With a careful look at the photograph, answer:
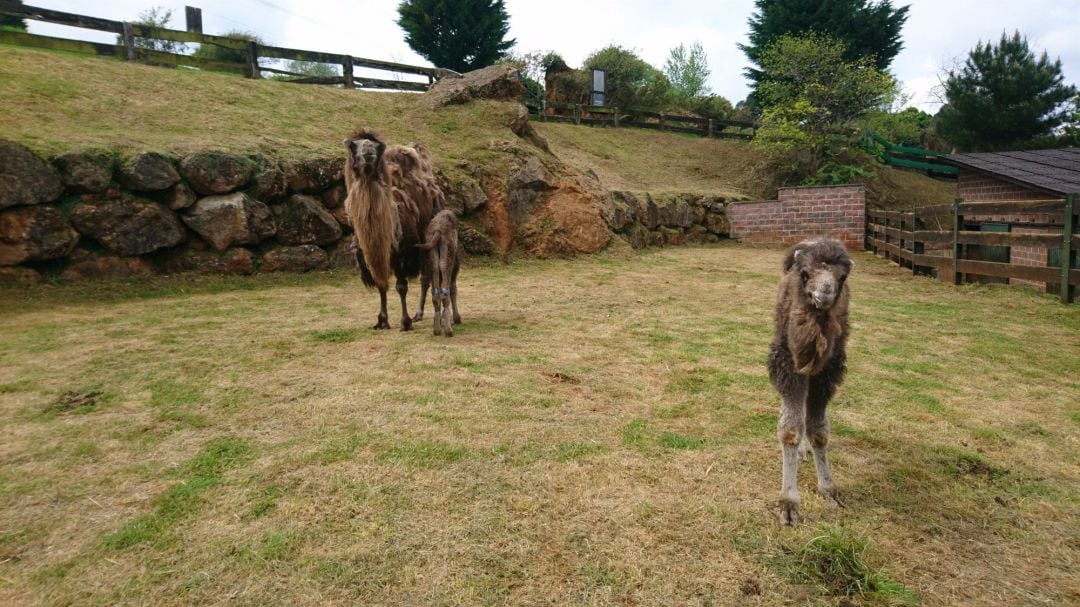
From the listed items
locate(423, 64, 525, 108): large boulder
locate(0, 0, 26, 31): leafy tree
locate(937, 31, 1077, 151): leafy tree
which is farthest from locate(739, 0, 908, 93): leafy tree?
locate(0, 0, 26, 31): leafy tree

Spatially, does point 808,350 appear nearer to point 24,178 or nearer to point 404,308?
point 404,308

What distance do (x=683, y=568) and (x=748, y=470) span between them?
109 centimetres

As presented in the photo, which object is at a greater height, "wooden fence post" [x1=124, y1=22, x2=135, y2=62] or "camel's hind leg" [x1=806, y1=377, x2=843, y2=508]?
"wooden fence post" [x1=124, y1=22, x2=135, y2=62]

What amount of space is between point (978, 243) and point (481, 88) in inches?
498

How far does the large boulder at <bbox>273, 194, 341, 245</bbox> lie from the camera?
10.4 m

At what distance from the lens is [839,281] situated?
2.81 meters

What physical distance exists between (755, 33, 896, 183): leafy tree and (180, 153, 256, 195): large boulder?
18.4 metres

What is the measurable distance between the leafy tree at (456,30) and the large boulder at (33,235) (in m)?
25.0

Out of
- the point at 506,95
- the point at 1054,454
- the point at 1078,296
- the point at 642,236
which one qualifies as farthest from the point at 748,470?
the point at 506,95

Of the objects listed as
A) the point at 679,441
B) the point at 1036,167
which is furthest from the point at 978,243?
the point at 679,441

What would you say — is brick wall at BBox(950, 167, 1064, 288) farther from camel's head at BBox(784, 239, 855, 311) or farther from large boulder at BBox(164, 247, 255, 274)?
large boulder at BBox(164, 247, 255, 274)

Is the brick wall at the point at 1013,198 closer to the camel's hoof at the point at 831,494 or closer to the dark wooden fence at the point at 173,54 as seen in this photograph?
the camel's hoof at the point at 831,494

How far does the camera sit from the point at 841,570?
2.34 m

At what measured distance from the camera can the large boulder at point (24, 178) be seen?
7.80 meters
